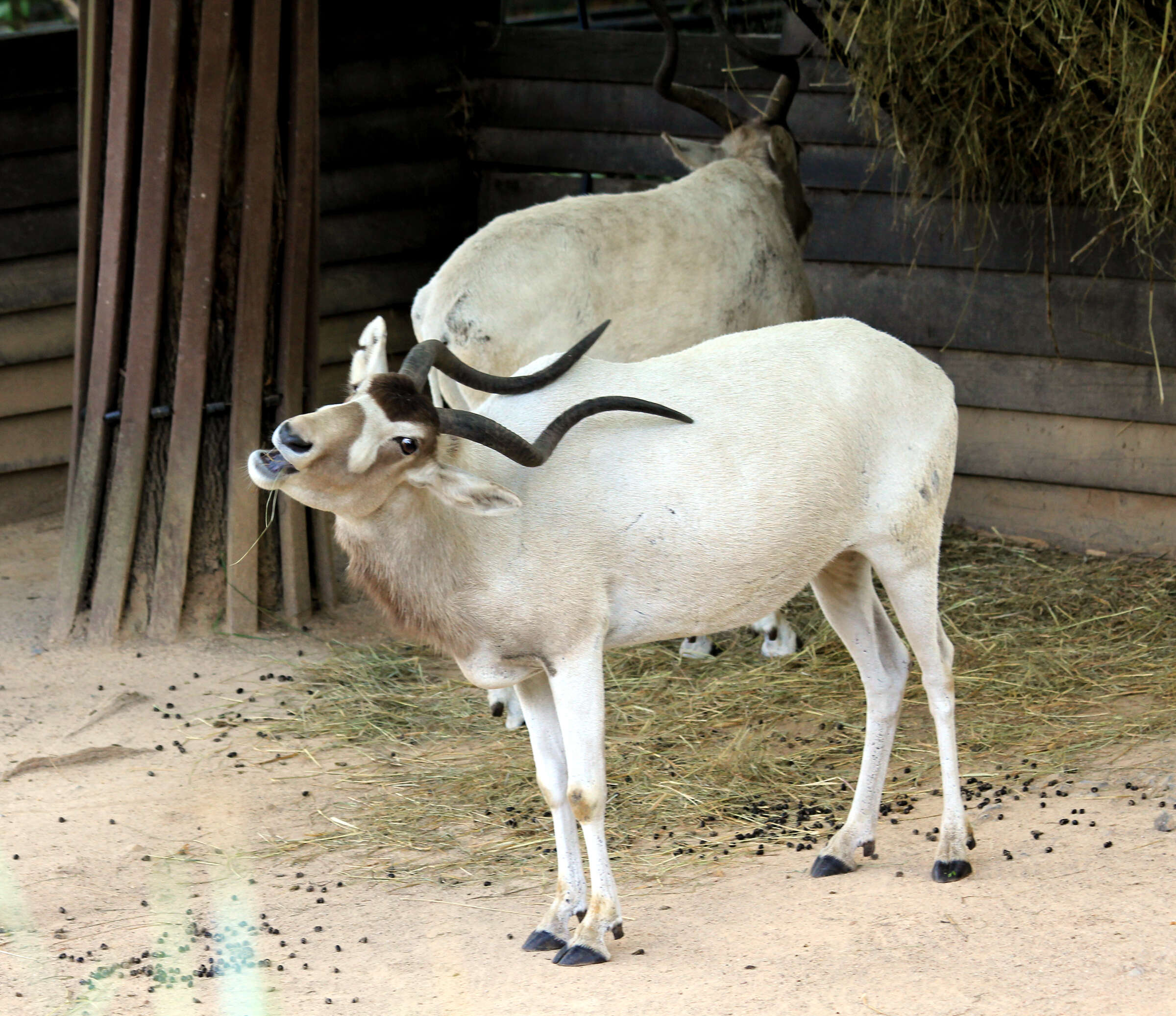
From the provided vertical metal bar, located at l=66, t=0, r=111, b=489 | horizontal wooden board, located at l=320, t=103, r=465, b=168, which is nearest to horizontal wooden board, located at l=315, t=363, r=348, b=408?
horizontal wooden board, located at l=320, t=103, r=465, b=168

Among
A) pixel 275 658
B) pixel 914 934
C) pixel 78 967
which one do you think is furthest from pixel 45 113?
pixel 914 934

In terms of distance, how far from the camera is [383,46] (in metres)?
9.12

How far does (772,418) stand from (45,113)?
5677mm

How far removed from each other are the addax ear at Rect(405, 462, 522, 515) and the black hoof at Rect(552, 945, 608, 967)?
46.7 inches

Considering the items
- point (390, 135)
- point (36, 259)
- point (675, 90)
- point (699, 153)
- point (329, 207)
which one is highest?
point (675, 90)

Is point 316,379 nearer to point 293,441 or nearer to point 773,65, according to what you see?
point 773,65

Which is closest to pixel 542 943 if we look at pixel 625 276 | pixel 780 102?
pixel 625 276

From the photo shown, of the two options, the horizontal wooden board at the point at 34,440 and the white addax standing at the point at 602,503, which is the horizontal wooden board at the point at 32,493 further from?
the white addax standing at the point at 602,503

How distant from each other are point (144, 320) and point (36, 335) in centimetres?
210

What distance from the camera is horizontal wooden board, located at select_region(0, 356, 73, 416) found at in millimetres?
8164

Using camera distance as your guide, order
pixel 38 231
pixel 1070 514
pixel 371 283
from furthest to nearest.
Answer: pixel 371 283, pixel 38 231, pixel 1070 514

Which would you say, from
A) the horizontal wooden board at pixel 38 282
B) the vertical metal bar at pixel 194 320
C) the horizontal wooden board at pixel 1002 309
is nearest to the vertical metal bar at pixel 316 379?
the vertical metal bar at pixel 194 320

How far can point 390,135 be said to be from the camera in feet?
30.2

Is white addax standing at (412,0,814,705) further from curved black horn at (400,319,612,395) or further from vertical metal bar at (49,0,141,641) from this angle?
vertical metal bar at (49,0,141,641)
